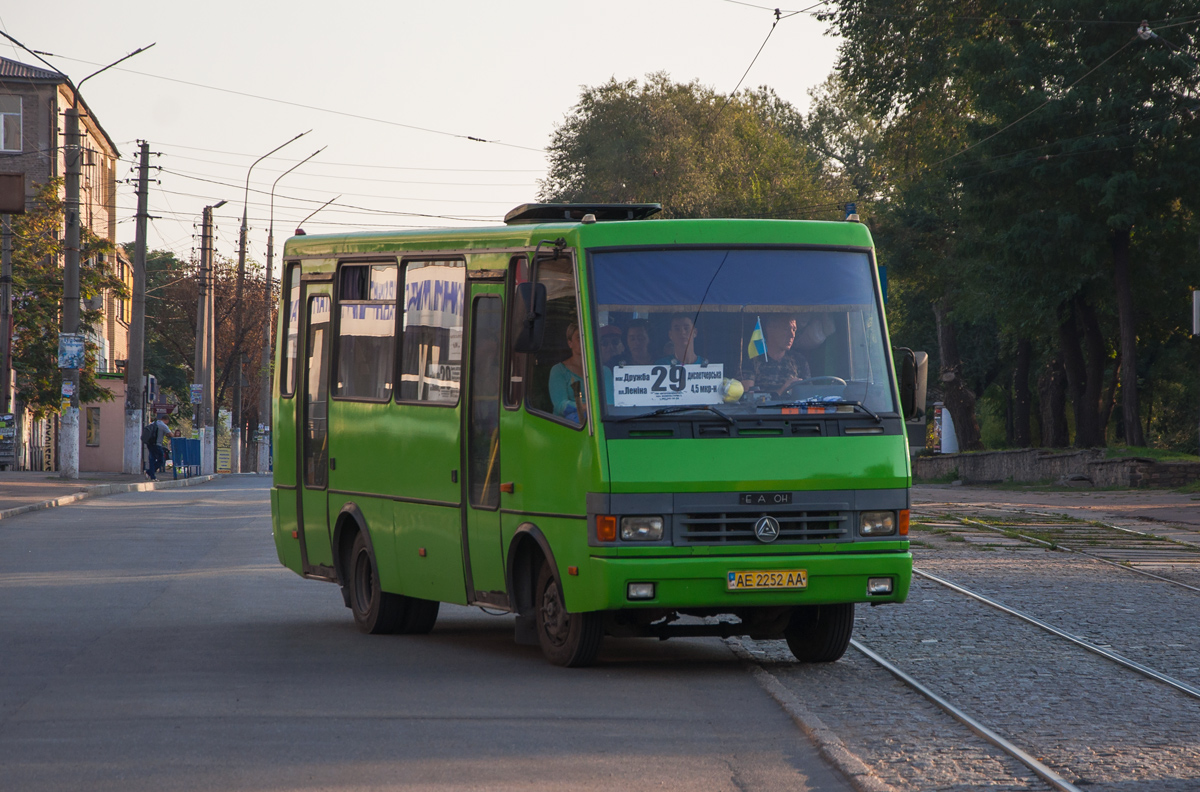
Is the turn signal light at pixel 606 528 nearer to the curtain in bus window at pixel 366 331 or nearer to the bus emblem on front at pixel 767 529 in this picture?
the bus emblem on front at pixel 767 529

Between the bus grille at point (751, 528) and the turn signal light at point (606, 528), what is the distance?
14.2 inches

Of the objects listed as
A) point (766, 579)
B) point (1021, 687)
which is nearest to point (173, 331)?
point (766, 579)

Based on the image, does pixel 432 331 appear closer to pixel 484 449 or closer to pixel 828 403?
Result: pixel 484 449

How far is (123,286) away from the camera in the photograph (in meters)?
48.6

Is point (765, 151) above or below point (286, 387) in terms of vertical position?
above

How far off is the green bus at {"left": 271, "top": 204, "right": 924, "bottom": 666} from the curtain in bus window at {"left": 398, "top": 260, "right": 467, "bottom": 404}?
2 centimetres

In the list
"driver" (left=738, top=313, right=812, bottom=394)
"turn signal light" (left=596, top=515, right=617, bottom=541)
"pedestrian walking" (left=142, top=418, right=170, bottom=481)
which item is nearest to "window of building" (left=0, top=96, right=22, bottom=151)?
"pedestrian walking" (left=142, top=418, right=170, bottom=481)

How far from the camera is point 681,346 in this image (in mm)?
9797

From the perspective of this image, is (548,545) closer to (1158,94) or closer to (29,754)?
(29,754)

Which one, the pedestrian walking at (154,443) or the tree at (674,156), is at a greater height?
the tree at (674,156)

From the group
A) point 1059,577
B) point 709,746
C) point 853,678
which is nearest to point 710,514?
point 853,678

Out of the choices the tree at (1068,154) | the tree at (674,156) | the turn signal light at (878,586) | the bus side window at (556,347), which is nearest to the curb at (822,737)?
the turn signal light at (878,586)

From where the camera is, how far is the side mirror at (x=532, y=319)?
967cm

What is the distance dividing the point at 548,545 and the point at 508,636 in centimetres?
251
